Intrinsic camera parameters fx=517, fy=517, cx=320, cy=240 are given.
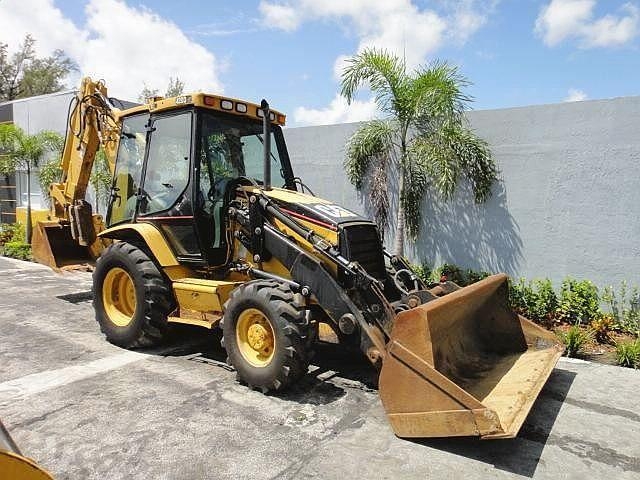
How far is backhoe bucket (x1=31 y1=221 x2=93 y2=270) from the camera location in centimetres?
725

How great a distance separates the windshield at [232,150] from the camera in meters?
5.39

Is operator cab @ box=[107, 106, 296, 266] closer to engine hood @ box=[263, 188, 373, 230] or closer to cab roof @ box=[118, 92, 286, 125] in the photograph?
cab roof @ box=[118, 92, 286, 125]

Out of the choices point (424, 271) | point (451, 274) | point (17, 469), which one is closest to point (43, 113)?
point (424, 271)

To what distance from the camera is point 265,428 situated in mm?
3863

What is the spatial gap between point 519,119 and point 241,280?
4.82 meters

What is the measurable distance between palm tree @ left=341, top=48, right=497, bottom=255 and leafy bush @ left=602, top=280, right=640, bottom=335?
2184 mm

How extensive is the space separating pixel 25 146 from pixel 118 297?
417 inches

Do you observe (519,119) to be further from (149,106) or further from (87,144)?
(87,144)

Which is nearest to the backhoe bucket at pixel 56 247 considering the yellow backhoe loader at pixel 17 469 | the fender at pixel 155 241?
the fender at pixel 155 241

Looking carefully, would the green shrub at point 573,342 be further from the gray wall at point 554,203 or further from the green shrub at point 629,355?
the gray wall at point 554,203

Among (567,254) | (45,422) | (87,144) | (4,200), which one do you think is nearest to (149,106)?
(87,144)

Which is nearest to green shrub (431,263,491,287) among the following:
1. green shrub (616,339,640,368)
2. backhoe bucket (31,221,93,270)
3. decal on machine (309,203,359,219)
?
green shrub (616,339,640,368)

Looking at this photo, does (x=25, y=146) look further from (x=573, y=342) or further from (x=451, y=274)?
(x=573, y=342)

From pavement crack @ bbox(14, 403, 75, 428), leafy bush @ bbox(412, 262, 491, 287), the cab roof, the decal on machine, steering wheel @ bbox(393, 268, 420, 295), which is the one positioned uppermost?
the cab roof
